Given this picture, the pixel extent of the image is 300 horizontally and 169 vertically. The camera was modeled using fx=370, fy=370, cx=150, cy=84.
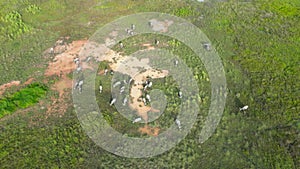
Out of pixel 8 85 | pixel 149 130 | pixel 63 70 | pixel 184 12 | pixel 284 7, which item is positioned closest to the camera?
pixel 149 130

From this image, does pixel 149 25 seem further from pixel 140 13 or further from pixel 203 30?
pixel 203 30

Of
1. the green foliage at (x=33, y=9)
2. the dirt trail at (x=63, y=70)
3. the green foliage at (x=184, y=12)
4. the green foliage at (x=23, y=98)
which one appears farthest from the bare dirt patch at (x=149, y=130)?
the green foliage at (x=33, y=9)

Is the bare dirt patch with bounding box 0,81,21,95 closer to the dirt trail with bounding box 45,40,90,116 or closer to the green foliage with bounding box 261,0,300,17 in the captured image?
the dirt trail with bounding box 45,40,90,116

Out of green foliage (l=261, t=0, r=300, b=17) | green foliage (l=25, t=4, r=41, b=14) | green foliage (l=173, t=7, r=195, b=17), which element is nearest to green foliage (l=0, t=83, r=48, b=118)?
green foliage (l=25, t=4, r=41, b=14)

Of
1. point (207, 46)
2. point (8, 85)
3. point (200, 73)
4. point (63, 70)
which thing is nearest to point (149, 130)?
point (200, 73)

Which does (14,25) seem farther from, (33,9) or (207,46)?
(207,46)

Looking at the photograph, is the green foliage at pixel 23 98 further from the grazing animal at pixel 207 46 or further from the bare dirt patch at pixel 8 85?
the grazing animal at pixel 207 46
